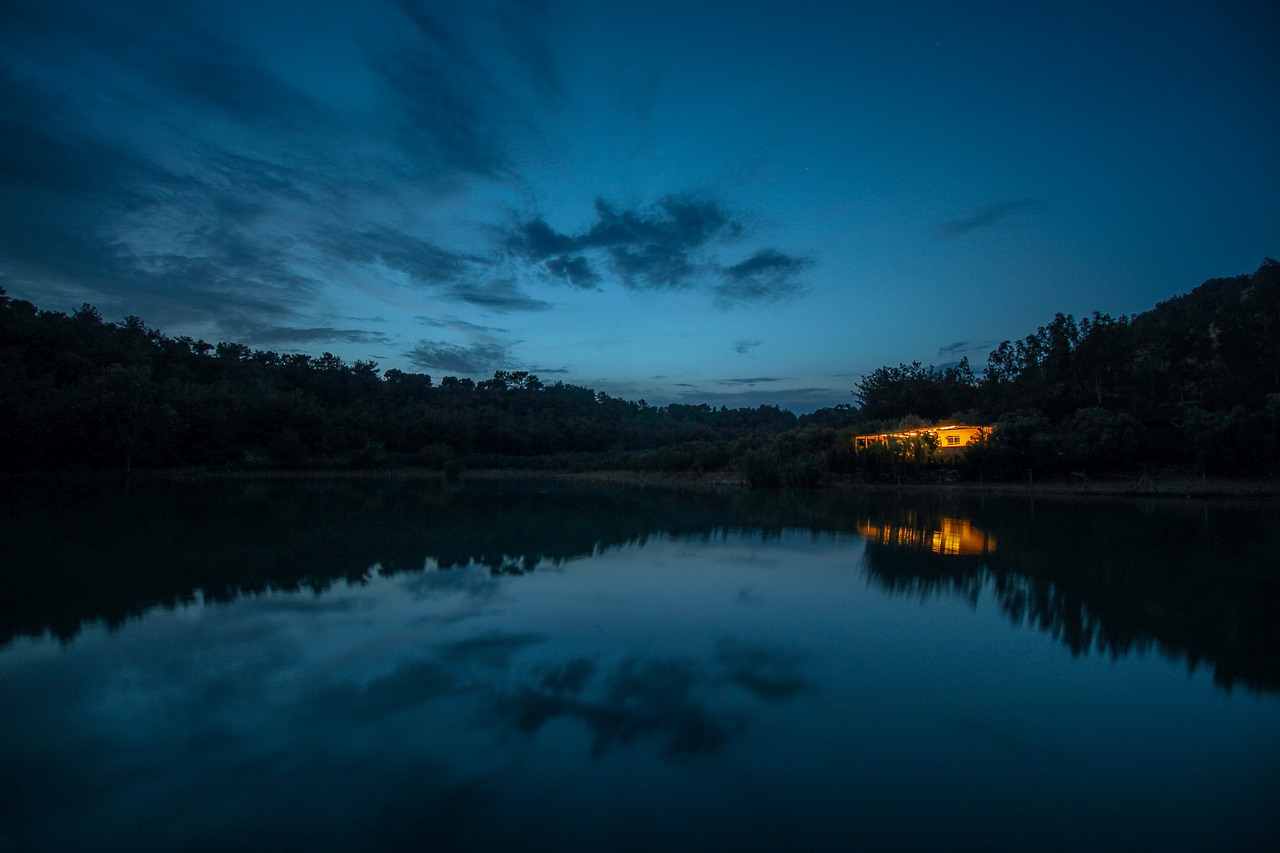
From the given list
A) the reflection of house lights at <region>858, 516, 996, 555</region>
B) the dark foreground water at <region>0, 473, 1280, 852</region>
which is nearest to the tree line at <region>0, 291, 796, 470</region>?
the reflection of house lights at <region>858, 516, 996, 555</region>

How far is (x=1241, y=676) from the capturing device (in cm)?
602

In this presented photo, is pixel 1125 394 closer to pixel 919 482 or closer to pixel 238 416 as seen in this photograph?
pixel 919 482

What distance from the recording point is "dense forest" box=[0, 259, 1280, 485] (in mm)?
31953

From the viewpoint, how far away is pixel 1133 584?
9.84 metres

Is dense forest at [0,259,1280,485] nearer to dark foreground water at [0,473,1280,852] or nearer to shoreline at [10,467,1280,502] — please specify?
shoreline at [10,467,1280,502]

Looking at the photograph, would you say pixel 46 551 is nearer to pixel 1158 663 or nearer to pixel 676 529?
pixel 676 529

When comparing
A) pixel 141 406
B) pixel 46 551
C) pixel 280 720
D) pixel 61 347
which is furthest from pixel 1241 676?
pixel 61 347

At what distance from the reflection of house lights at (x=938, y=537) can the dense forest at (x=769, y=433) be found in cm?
1743

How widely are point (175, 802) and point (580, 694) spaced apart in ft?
8.89

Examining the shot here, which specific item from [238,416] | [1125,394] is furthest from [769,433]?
[238,416]

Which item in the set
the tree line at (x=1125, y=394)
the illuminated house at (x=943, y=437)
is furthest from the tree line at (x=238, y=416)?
the tree line at (x=1125, y=394)

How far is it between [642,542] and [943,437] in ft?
96.7

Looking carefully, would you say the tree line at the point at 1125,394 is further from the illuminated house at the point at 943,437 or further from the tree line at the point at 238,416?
the tree line at the point at 238,416

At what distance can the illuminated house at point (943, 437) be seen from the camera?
116 feet
